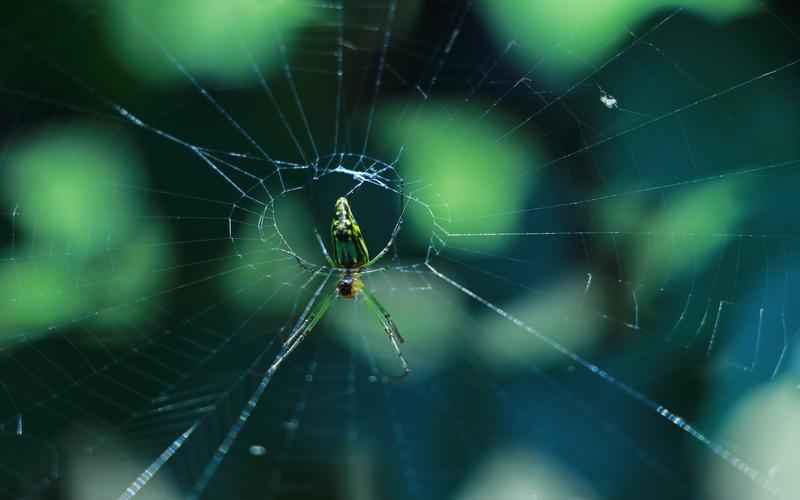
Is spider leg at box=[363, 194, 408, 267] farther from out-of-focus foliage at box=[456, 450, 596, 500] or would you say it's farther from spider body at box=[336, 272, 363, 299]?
out-of-focus foliage at box=[456, 450, 596, 500]

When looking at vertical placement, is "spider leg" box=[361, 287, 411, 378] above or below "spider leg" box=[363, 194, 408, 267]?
below

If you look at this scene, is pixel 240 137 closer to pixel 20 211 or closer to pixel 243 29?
pixel 243 29

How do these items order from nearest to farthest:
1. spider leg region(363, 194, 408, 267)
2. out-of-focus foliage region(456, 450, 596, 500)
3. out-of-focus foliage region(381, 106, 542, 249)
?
out-of-focus foliage region(381, 106, 542, 249) → spider leg region(363, 194, 408, 267) → out-of-focus foliage region(456, 450, 596, 500)

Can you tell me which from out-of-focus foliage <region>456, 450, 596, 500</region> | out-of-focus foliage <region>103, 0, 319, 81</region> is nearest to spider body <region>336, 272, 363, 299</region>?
out-of-focus foliage <region>456, 450, 596, 500</region>

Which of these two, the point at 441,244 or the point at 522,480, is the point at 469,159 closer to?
the point at 441,244

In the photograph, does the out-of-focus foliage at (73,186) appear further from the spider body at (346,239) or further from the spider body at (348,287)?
the spider body at (348,287)

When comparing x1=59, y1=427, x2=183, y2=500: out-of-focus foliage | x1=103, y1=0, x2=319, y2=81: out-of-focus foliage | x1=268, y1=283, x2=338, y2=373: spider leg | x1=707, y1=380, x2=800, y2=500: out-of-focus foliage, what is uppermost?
x1=103, y1=0, x2=319, y2=81: out-of-focus foliage

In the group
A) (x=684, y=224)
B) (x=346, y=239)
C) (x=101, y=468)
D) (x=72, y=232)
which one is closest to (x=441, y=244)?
(x=346, y=239)

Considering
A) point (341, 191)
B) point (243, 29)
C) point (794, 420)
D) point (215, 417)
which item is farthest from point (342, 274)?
point (794, 420)
